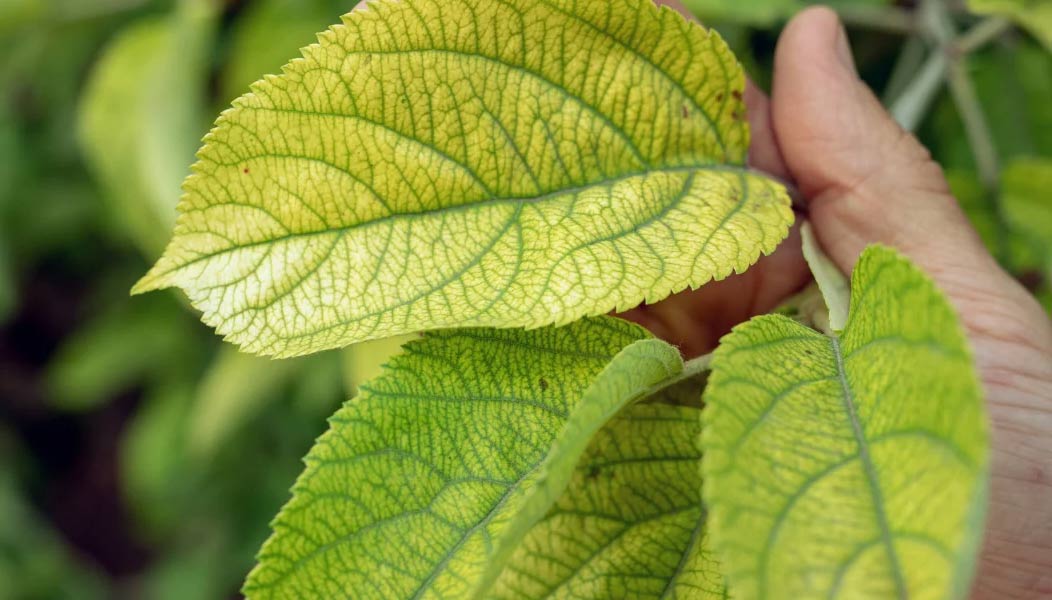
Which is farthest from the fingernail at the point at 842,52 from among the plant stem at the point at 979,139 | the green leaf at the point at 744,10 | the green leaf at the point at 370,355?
the green leaf at the point at 370,355

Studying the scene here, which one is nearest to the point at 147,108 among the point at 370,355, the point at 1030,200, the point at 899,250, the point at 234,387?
the point at 234,387

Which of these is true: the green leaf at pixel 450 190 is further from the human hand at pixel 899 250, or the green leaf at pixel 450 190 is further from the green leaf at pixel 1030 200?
the green leaf at pixel 1030 200

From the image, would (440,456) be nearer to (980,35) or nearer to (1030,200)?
(1030,200)

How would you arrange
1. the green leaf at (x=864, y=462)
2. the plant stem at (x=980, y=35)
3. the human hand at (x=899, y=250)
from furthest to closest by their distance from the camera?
the plant stem at (x=980, y=35), the human hand at (x=899, y=250), the green leaf at (x=864, y=462)

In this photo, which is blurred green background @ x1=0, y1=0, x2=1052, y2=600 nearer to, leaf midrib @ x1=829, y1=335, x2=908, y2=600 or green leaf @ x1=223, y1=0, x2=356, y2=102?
green leaf @ x1=223, y1=0, x2=356, y2=102

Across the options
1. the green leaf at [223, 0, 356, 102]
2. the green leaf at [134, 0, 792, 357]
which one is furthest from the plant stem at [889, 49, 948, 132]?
the green leaf at [223, 0, 356, 102]

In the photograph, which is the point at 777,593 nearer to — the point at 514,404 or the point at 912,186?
the point at 514,404
